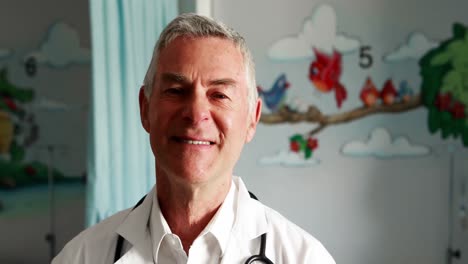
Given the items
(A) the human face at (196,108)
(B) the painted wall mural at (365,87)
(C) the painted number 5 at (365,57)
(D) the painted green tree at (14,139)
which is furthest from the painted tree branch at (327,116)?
(D) the painted green tree at (14,139)

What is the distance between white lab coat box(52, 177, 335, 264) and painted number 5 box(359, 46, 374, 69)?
46.9 inches

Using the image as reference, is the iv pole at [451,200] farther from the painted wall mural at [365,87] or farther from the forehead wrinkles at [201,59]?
the forehead wrinkles at [201,59]

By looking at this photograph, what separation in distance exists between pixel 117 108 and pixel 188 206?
0.82 m

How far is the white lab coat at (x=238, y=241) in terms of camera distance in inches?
35.6

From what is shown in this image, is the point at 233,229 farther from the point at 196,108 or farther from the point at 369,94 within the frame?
the point at 369,94

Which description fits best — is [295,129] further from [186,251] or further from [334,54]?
[186,251]

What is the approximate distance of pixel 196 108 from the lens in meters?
0.82

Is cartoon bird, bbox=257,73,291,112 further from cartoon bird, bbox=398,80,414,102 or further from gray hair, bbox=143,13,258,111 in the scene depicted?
gray hair, bbox=143,13,258,111

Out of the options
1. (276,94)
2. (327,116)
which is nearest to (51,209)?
(276,94)

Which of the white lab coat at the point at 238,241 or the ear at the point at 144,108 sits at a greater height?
the ear at the point at 144,108

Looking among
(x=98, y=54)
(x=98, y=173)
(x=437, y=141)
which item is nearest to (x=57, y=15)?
(x=98, y=54)

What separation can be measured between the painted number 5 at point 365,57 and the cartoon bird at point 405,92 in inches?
6.1

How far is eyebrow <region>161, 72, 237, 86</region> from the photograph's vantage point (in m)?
0.83

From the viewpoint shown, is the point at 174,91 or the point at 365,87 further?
Result: the point at 365,87
